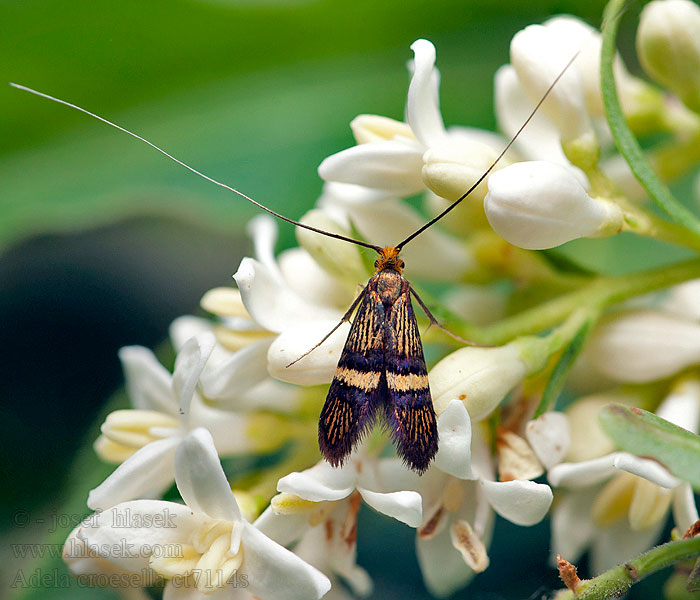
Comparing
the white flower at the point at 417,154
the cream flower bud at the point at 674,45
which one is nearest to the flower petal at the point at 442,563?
the white flower at the point at 417,154

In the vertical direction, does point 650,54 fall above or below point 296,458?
above

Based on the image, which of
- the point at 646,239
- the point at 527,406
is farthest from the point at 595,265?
the point at 527,406

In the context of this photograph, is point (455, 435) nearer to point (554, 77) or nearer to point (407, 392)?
point (407, 392)

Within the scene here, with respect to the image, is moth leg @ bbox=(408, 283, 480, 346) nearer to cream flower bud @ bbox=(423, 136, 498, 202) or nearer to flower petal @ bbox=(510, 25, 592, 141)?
cream flower bud @ bbox=(423, 136, 498, 202)

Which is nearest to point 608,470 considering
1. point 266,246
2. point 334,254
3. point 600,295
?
point 600,295

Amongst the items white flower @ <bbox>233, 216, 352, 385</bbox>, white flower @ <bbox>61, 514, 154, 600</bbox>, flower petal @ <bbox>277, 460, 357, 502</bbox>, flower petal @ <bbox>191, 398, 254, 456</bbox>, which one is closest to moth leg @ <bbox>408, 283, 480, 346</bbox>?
white flower @ <bbox>233, 216, 352, 385</bbox>

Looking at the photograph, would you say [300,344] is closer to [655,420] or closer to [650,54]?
[655,420]
